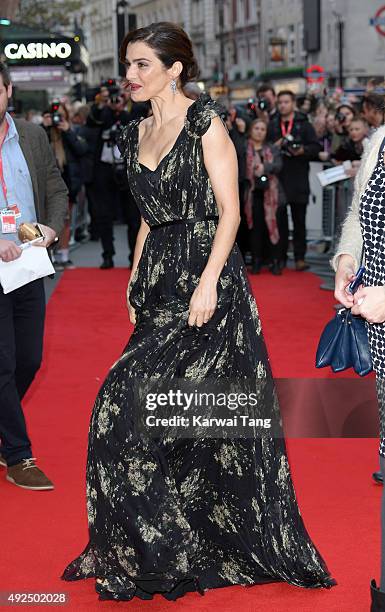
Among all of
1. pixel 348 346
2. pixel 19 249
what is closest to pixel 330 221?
pixel 19 249

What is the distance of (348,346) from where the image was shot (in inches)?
148

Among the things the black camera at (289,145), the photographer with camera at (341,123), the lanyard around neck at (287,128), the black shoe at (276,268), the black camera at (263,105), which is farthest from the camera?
the black camera at (263,105)

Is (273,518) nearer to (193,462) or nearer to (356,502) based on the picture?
(193,462)

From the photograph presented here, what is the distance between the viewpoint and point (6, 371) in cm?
542

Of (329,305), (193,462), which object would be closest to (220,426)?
(193,462)

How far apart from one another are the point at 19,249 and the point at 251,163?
8353mm

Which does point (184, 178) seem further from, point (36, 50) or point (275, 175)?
point (36, 50)

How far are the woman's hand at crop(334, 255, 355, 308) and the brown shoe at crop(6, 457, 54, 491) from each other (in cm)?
234

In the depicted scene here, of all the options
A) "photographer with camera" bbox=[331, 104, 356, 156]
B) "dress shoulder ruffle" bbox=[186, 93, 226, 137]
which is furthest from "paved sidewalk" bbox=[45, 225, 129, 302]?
"dress shoulder ruffle" bbox=[186, 93, 226, 137]

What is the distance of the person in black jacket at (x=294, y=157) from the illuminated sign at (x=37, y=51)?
2.77m

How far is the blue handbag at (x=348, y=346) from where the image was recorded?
372cm

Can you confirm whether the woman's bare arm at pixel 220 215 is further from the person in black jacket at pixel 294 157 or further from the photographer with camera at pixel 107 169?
the photographer with camera at pixel 107 169

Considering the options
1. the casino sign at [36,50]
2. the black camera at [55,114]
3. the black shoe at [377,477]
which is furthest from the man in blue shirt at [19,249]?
the casino sign at [36,50]

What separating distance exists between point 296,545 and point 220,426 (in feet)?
1.61
